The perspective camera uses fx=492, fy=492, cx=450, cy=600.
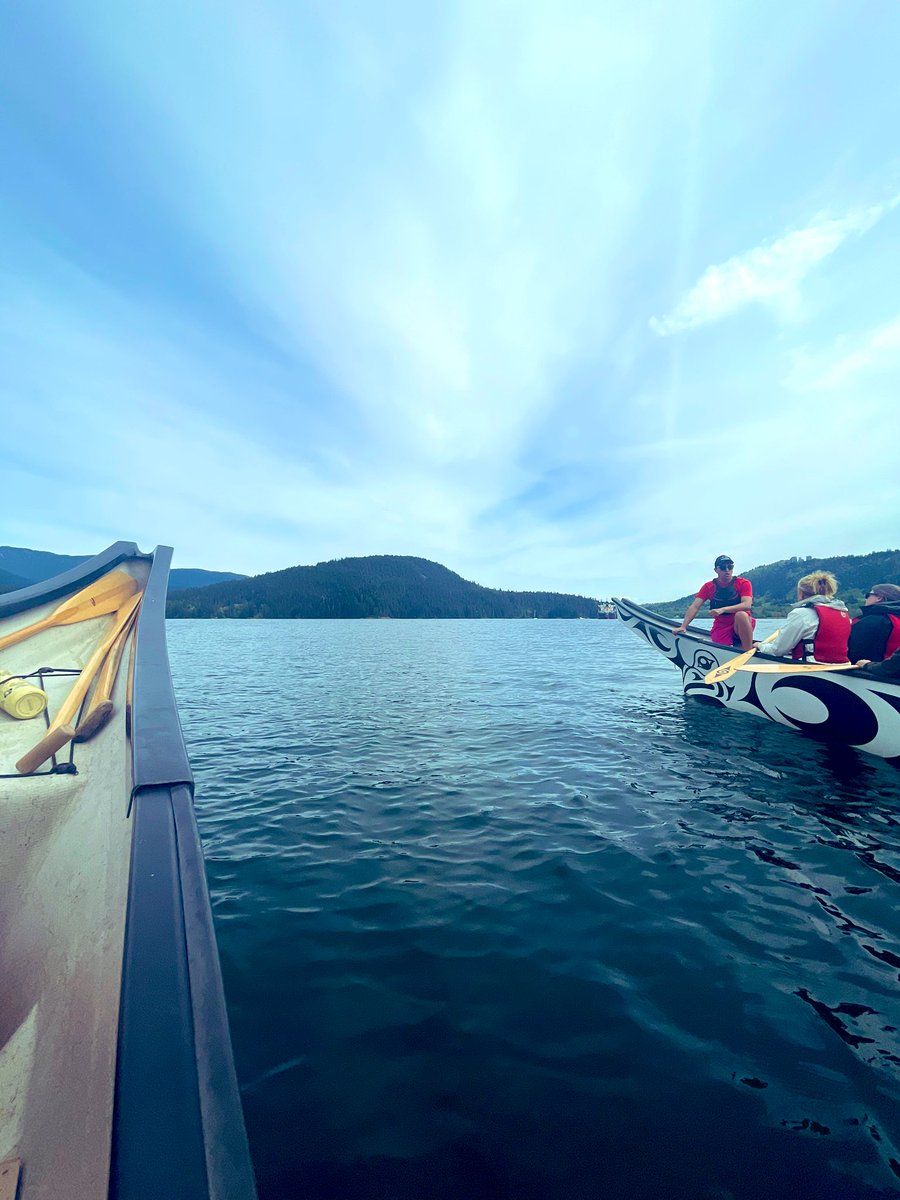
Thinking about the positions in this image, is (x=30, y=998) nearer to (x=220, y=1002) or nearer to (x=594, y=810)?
(x=220, y=1002)

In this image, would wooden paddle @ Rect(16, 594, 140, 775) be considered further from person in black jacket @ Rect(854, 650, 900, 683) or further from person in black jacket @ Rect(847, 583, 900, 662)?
person in black jacket @ Rect(847, 583, 900, 662)

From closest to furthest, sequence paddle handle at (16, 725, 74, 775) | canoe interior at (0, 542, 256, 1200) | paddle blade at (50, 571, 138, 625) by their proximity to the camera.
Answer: canoe interior at (0, 542, 256, 1200) → paddle handle at (16, 725, 74, 775) → paddle blade at (50, 571, 138, 625)

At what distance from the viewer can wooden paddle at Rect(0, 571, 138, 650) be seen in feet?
27.8

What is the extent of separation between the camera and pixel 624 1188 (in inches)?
96.7

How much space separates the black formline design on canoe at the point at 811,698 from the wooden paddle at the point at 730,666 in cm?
22

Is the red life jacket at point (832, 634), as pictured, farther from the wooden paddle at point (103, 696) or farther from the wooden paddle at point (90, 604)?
the wooden paddle at point (90, 604)

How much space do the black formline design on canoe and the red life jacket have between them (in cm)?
57

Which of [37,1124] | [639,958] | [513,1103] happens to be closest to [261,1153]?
[37,1124]

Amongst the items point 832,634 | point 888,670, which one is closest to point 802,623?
point 832,634

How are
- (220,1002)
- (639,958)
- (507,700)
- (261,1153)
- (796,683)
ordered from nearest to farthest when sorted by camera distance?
1. (220,1002)
2. (261,1153)
3. (639,958)
4. (796,683)
5. (507,700)

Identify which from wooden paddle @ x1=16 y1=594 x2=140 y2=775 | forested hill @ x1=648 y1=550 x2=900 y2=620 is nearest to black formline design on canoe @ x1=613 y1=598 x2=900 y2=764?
wooden paddle @ x1=16 y1=594 x2=140 y2=775

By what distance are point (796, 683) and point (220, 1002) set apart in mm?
11342

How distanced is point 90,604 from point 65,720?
5.71m

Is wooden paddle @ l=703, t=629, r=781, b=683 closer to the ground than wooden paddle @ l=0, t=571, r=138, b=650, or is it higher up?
closer to the ground
